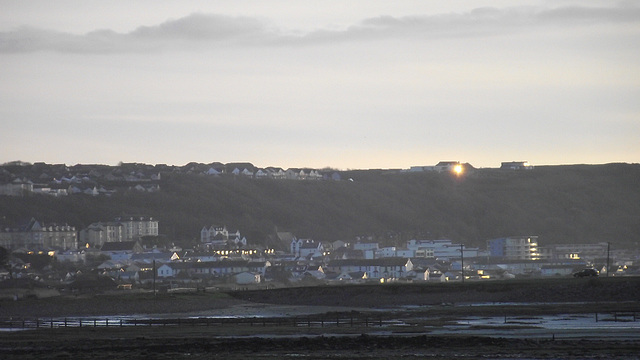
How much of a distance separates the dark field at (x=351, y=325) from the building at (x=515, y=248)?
84.8m

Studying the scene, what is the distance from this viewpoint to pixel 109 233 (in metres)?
188

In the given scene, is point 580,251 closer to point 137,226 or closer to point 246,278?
point 246,278

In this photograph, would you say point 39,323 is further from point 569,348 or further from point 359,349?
point 569,348

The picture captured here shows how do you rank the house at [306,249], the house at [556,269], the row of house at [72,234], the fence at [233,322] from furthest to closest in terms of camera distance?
the row of house at [72,234], the house at [306,249], the house at [556,269], the fence at [233,322]

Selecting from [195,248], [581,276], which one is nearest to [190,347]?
[581,276]

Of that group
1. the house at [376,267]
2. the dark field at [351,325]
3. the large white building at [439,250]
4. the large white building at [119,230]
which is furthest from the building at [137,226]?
the dark field at [351,325]

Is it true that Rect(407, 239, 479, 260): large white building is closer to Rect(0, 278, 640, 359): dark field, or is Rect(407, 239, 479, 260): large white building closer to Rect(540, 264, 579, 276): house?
Rect(540, 264, 579, 276): house

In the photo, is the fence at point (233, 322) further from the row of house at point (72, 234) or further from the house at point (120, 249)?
the row of house at point (72, 234)

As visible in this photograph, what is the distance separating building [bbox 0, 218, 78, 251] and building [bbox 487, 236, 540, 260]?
6380cm

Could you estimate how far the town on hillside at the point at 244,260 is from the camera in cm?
13025

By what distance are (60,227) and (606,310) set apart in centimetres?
13247

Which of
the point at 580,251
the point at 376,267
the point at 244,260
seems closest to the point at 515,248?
the point at 580,251

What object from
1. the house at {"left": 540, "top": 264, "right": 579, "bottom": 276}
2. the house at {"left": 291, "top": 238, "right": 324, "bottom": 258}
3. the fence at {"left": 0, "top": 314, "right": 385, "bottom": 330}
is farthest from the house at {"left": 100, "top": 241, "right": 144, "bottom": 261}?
the fence at {"left": 0, "top": 314, "right": 385, "bottom": 330}

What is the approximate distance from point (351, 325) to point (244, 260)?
3729 inches
